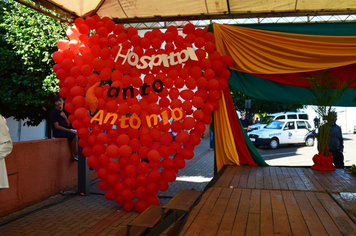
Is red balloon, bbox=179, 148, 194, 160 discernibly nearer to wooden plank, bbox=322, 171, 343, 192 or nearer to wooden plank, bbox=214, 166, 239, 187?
wooden plank, bbox=214, 166, 239, 187

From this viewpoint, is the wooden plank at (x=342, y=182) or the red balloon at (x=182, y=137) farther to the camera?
the red balloon at (x=182, y=137)

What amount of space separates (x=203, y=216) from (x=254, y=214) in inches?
21.6

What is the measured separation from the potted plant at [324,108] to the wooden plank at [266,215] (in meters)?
2.18

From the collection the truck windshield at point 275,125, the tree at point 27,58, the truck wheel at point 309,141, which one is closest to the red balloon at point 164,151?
the tree at point 27,58

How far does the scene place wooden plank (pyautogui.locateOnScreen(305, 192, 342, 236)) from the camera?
3.04 m

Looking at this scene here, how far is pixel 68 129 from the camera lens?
766cm

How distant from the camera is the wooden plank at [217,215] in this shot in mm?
3083

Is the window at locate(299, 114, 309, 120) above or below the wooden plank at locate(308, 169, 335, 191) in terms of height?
above

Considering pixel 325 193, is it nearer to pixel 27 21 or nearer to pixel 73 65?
pixel 73 65

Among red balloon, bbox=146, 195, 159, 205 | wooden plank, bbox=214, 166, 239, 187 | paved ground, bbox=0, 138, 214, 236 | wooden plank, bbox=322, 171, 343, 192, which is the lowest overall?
paved ground, bbox=0, 138, 214, 236

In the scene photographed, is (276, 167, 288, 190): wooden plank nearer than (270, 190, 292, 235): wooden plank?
No

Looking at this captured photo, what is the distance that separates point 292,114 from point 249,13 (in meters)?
14.0

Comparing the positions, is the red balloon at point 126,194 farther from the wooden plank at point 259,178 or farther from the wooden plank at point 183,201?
the wooden plank at point 259,178

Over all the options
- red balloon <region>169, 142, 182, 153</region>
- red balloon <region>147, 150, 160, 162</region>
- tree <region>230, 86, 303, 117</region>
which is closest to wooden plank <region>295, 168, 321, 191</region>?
red balloon <region>169, 142, 182, 153</region>
